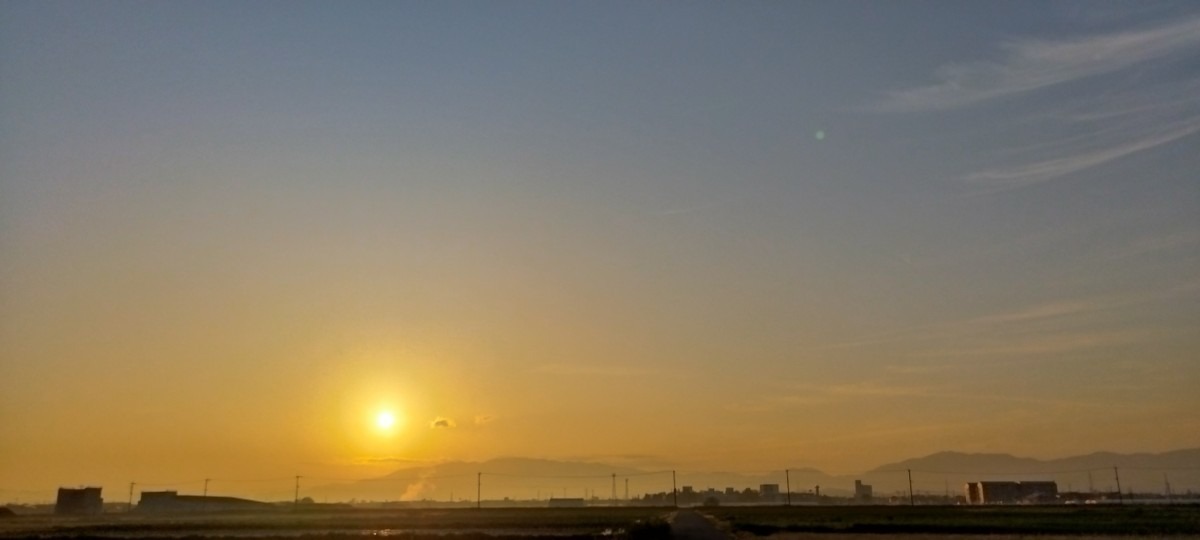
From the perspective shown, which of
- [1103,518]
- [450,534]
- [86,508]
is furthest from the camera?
[86,508]

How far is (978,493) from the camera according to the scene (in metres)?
161

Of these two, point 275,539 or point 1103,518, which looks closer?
point 275,539

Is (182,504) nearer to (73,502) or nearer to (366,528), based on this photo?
(73,502)

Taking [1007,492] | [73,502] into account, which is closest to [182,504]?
[73,502]

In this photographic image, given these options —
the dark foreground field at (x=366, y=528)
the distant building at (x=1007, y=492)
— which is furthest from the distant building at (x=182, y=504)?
the distant building at (x=1007, y=492)

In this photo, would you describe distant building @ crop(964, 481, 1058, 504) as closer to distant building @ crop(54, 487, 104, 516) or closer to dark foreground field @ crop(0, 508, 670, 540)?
dark foreground field @ crop(0, 508, 670, 540)

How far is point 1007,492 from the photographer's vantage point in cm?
16112

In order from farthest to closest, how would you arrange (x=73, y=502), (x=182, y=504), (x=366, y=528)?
(x=182, y=504)
(x=73, y=502)
(x=366, y=528)

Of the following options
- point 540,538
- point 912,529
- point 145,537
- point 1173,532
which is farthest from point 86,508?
point 1173,532

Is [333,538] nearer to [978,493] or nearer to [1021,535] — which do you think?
[1021,535]

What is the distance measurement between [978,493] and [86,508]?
149902mm

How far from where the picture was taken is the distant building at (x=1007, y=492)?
158 meters

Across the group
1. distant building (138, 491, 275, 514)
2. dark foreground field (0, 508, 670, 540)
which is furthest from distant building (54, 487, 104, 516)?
dark foreground field (0, 508, 670, 540)

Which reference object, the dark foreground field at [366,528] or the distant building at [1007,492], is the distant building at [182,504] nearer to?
the dark foreground field at [366,528]
